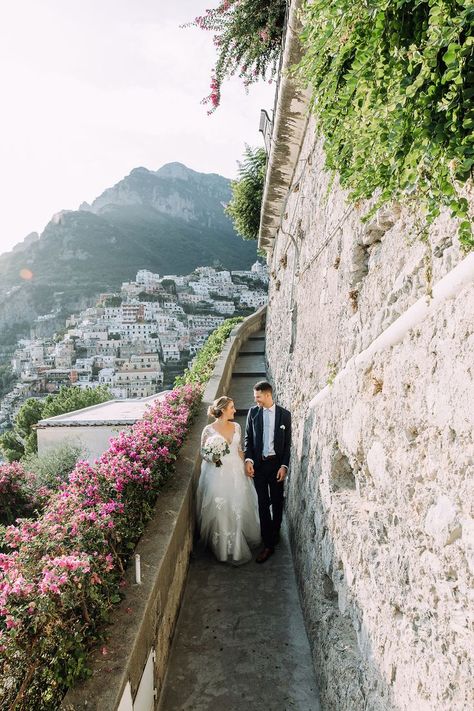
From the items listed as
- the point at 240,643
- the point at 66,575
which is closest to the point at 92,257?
the point at 240,643

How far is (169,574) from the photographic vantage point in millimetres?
3338

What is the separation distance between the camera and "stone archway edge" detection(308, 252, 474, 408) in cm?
136

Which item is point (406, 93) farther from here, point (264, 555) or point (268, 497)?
point (264, 555)

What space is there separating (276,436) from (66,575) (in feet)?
8.78

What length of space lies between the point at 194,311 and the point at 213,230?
226ft

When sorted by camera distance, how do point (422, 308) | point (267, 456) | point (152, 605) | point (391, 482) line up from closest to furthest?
point (422, 308) → point (391, 482) → point (152, 605) → point (267, 456)

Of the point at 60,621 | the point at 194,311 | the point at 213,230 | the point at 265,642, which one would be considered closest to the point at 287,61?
the point at 60,621

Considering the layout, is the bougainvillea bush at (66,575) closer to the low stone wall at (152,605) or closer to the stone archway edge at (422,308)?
the low stone wall at (152,605)

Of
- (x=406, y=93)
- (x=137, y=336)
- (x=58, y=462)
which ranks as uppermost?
(x=406, y=93)

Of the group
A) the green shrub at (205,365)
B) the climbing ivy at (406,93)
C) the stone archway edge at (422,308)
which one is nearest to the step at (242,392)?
the green shrub at (205,365)

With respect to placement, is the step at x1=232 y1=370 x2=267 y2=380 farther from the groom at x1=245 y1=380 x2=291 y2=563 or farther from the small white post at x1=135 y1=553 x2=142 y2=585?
the small white post at x1=135 y1=553 x2=142 y2=585

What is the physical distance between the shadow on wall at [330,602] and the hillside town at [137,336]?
8125 centimetres

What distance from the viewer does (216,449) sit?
14.6ft

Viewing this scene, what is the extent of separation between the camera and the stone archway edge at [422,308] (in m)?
1.36
